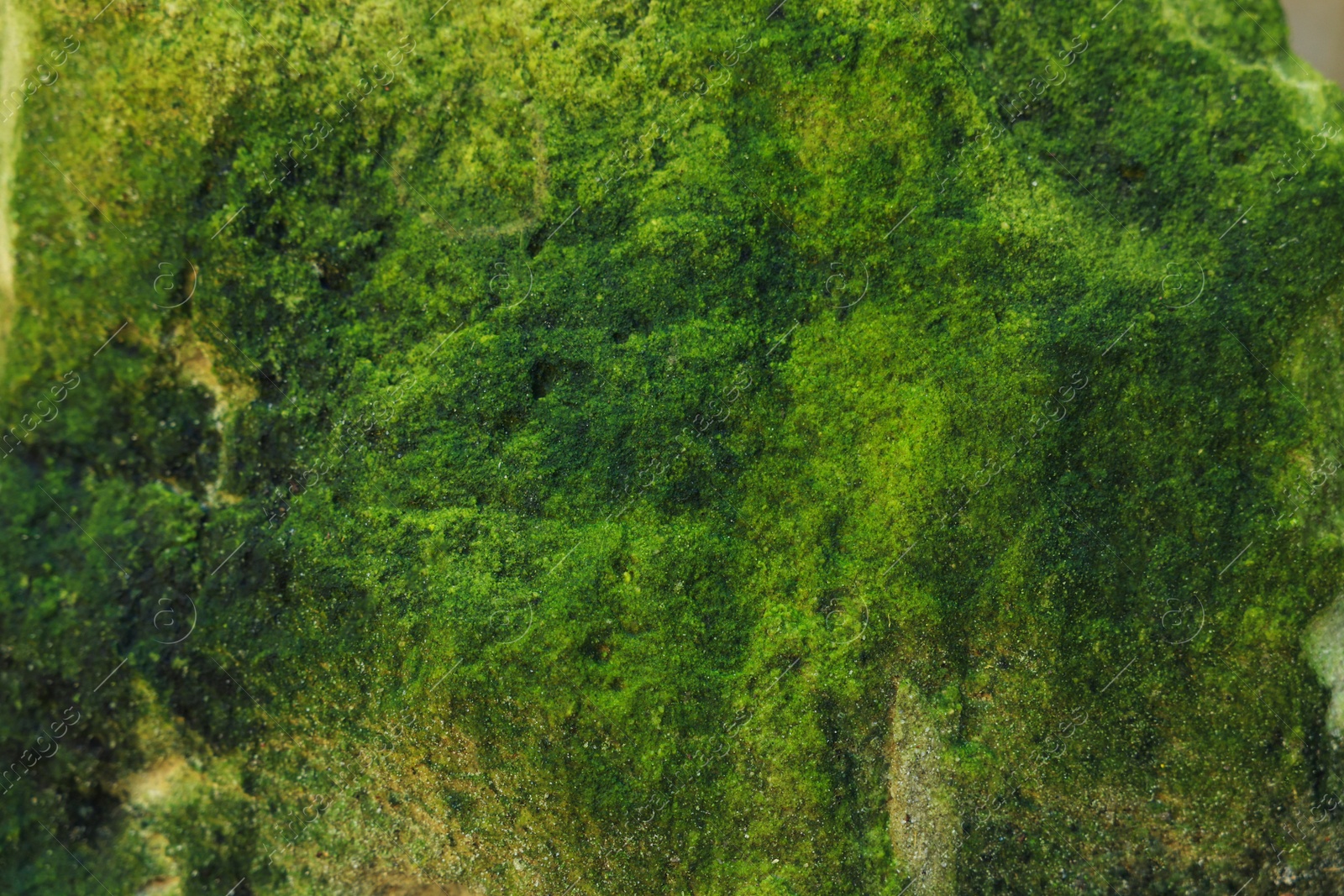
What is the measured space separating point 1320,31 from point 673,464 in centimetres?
877

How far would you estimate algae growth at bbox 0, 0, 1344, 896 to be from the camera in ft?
20.8

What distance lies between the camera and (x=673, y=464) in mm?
6406

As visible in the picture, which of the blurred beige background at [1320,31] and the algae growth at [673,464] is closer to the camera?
the algae growth at [673,464]

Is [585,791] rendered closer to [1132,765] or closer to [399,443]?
[399,443]

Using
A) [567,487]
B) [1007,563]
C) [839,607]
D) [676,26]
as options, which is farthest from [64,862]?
[676,26]

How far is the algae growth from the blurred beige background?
265 centimetres

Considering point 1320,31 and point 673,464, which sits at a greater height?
point 1320,31

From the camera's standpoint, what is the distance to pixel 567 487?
21.1 feet

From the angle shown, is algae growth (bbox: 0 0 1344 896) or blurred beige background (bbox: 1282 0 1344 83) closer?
algae growth (bbox: 0 0 1344 896)

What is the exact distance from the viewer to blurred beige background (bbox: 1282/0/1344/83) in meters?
8.24

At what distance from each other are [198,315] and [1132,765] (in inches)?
352

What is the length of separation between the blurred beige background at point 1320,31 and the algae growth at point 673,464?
265 centimetres

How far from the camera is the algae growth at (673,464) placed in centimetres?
635

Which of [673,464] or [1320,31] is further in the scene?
[1320,31]
